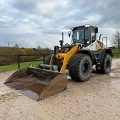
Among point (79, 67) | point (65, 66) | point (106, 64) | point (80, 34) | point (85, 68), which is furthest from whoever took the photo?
point (106, 64)

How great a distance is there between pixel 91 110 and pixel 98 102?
66 centimetres

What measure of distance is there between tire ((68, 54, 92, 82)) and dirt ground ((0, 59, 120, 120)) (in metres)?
0.73

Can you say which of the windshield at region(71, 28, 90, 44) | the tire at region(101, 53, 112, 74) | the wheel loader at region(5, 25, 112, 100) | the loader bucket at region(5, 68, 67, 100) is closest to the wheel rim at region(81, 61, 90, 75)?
the wheel loader at region(5, 25, 112, 100)

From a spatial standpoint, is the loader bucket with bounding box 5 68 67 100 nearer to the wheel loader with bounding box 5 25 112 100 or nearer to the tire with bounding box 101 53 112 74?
the wheel loader with bounding box 5 25 112 100

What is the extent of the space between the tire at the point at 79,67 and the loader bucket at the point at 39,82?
1045mm

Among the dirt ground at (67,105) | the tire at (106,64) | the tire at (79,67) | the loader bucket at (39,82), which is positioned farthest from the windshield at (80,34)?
the dirt ground at (67,105)

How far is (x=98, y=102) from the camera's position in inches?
212

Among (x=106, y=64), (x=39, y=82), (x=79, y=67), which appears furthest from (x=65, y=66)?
(x=106, y=64)

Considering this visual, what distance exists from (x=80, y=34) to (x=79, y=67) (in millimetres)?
2382

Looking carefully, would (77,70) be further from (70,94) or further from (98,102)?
(98,102)

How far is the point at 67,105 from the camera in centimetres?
511

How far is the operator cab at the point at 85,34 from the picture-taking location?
29.4 feet

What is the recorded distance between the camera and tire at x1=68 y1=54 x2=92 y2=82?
7.31m

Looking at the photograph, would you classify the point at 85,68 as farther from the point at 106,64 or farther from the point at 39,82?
the point at 106,64
